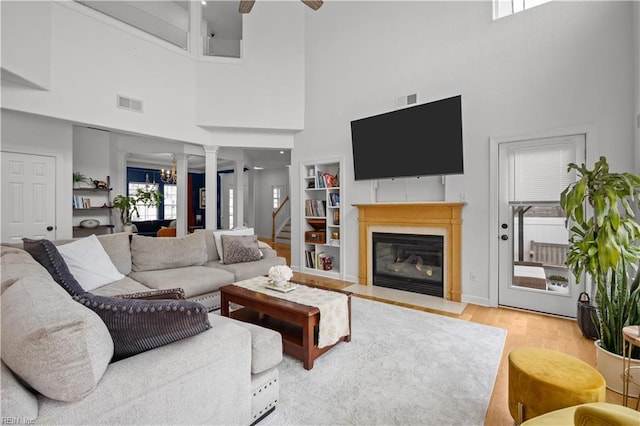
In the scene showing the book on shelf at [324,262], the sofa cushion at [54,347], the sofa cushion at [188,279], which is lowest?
the book on shelf at [324,262]

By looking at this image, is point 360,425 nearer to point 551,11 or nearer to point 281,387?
point 281,387

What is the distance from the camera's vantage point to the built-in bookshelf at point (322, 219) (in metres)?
5.26

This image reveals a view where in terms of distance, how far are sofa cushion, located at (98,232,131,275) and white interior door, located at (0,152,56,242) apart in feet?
7.15

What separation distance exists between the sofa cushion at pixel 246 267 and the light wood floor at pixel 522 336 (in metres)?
2.08

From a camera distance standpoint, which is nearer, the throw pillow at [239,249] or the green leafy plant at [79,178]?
the throw pillow at [239,249]

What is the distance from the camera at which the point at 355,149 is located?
184 inches

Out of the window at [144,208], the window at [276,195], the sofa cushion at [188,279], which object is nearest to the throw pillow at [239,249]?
the sofa cushion at [188,279]

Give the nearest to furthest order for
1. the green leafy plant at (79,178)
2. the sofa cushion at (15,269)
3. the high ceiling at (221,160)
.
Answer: the sofa cushion at (15,269)
the green leafy plant at (79,178)
the high ceiling at (221,160)

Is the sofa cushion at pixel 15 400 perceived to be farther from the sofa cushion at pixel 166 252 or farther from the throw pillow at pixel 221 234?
the throw pillow at pixel 221 234

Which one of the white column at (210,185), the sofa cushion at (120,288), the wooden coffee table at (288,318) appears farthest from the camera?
the white column at (210,185)

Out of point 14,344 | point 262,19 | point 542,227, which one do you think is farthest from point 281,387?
point 262,19

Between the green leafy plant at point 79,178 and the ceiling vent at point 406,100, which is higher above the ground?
the ceiling vent at point 406,100

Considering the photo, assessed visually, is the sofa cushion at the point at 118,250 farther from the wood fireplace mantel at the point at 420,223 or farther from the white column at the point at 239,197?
the white column at the point at 239,197

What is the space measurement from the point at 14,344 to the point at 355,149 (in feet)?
14.0
